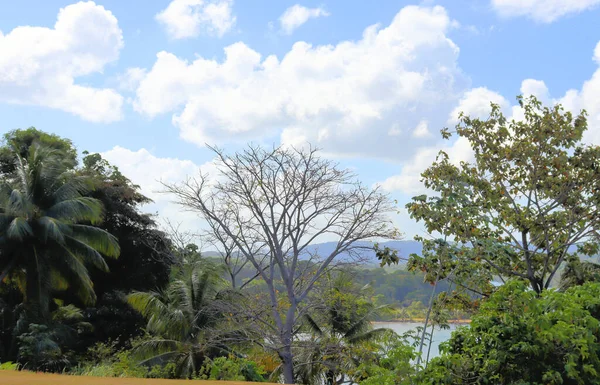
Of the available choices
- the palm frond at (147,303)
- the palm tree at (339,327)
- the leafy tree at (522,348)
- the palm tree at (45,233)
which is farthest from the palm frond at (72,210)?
the leafy tree at (522,348)

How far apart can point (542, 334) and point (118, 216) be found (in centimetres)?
2440

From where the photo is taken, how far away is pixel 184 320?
21.2 m

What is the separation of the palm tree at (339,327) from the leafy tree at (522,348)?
17160 mm

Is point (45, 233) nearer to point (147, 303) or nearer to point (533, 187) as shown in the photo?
point (147, 303)

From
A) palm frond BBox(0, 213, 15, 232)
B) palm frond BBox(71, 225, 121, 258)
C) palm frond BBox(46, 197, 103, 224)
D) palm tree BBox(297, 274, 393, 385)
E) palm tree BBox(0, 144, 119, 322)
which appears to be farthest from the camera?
palm tree BBox(297, 274, 393, 385)

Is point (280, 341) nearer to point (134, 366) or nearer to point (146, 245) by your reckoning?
point (134, 366)

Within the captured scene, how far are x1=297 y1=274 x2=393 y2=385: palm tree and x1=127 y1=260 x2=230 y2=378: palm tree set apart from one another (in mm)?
3854

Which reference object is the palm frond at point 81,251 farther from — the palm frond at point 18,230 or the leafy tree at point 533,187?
the leafy tree at point 533,187

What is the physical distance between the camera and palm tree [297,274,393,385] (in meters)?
22.8

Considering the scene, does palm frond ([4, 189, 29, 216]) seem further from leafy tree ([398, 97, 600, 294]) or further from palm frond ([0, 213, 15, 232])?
leafy tree ([398, 97, 600, 294])

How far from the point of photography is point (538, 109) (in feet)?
48.1

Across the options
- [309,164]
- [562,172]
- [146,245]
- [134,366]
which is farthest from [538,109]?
[146,245]

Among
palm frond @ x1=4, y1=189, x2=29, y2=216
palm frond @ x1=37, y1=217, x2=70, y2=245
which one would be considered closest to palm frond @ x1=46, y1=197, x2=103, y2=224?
palm frond @ x1=37, y1=217, x2=70, y2=245

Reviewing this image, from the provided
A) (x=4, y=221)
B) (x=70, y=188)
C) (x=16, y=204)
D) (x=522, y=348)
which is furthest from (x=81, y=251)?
(x=522, y=348)
